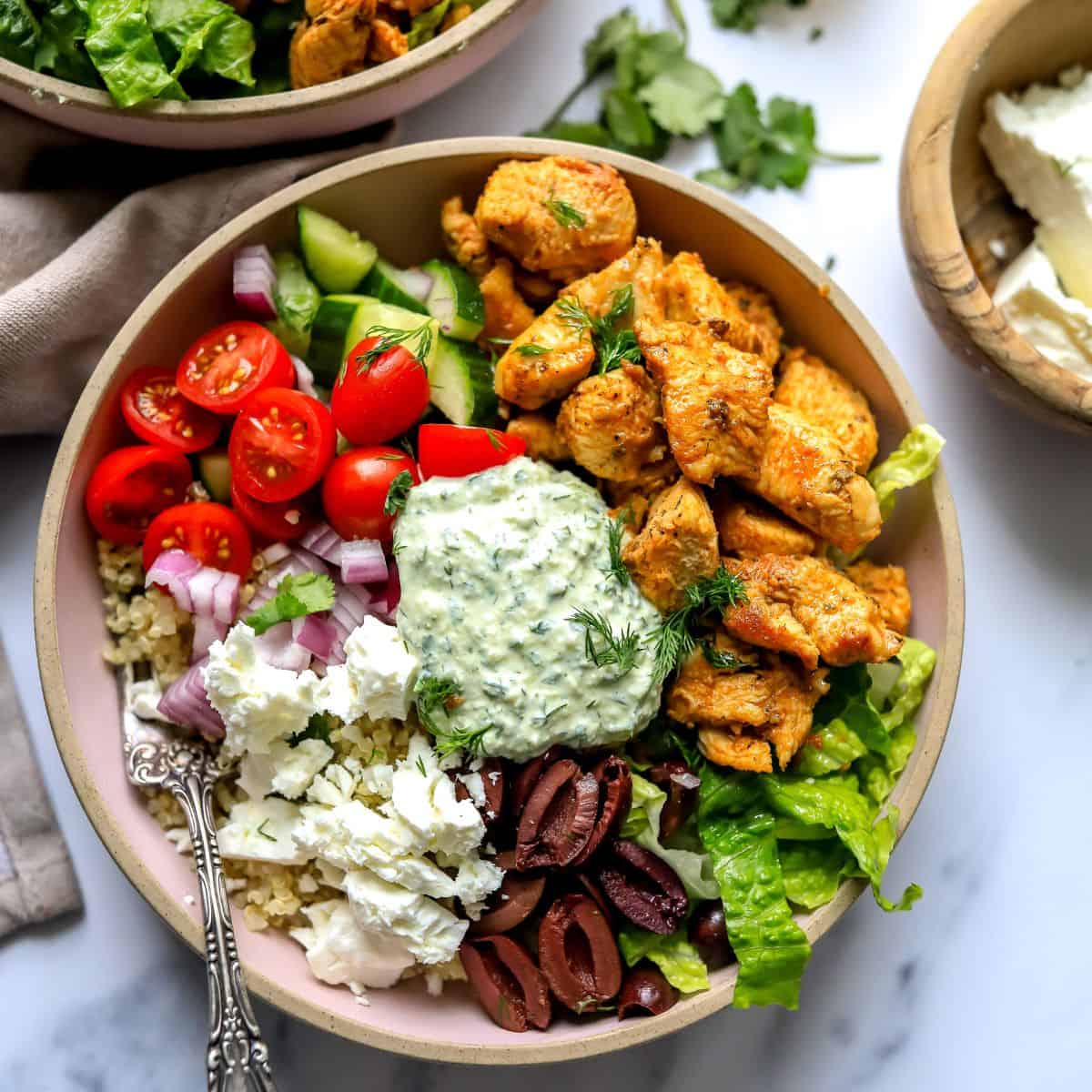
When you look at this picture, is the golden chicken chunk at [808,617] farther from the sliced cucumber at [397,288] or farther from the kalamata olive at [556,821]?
the sliced cucumber at [397,288]

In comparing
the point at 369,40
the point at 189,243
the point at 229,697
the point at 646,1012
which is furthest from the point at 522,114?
the point at 646,1012

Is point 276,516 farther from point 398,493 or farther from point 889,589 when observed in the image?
point 889,589

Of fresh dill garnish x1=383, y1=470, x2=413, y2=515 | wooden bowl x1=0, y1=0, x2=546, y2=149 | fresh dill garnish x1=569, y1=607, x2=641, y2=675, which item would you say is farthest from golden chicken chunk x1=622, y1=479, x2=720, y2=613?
wooden bowl x1=0, y1=0, x2=546, y2=149

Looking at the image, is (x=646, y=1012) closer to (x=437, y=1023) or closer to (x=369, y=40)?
(x=437, y=1023)

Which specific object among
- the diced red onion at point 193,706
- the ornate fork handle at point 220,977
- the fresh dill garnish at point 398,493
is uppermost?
the fresh dill garnish at point 398,493

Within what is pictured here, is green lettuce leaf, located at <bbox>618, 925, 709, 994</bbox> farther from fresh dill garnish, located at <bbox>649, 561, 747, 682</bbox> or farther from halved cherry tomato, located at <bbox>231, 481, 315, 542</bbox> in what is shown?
Answer: halved cherry tomato, located at <bbox>231, 481, 315, 542</bbox>

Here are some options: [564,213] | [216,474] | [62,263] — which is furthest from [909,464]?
[62,263]

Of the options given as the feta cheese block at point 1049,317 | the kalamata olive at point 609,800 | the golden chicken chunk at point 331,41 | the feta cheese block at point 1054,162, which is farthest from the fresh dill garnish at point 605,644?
the feta cheese block at point 1054,162
